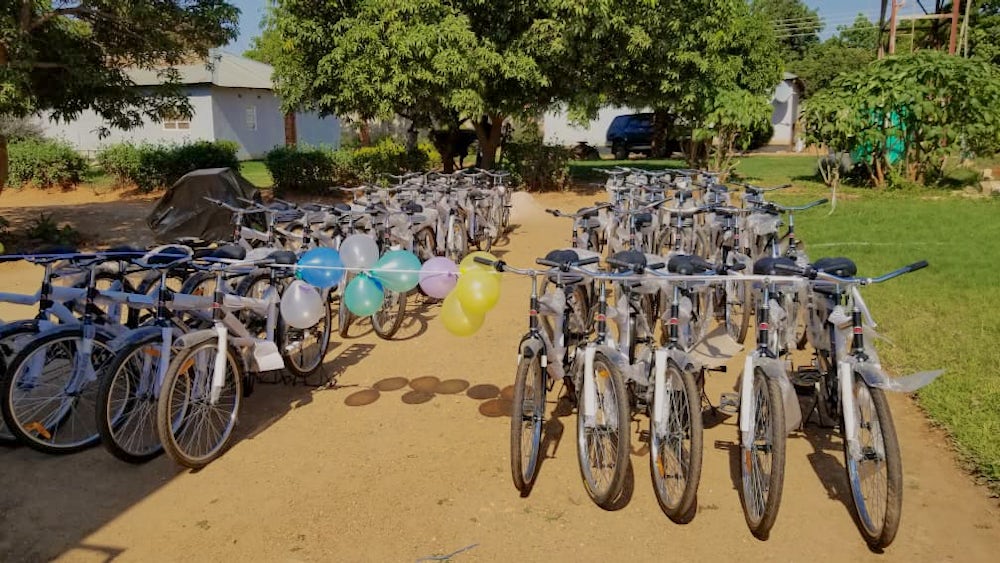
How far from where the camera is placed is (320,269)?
5.12 m

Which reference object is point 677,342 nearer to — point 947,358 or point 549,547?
point 549,547

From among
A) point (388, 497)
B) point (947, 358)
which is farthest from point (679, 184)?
point (388, 497)

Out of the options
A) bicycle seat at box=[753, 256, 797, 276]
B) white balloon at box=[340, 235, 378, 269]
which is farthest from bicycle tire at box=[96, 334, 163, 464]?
bicycle seat at box=[753, 256, 797, 276]

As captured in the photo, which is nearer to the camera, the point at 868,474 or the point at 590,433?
the point at 868,474

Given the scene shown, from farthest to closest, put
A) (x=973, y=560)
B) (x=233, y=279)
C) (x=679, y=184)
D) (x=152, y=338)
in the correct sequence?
(x=679, y=184) < (x=233, y=279) < (x=152, y=338) < (x=973, y=560)

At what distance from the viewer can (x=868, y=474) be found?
11.8 ft

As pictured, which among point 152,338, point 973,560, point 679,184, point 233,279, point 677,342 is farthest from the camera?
point 679,184

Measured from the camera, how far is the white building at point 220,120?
2692 centimetres

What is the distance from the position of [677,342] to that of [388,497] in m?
1.71

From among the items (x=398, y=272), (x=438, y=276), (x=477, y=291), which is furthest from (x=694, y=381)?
(x=398, y=272)

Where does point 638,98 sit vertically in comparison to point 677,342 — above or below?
above

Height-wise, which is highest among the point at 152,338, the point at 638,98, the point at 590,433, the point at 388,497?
the point at 638,98

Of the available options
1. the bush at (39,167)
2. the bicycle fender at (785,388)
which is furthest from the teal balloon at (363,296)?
the bush at (39,167)

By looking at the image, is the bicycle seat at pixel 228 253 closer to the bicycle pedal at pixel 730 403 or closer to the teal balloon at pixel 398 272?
the teal balloon at pixel 398 272
